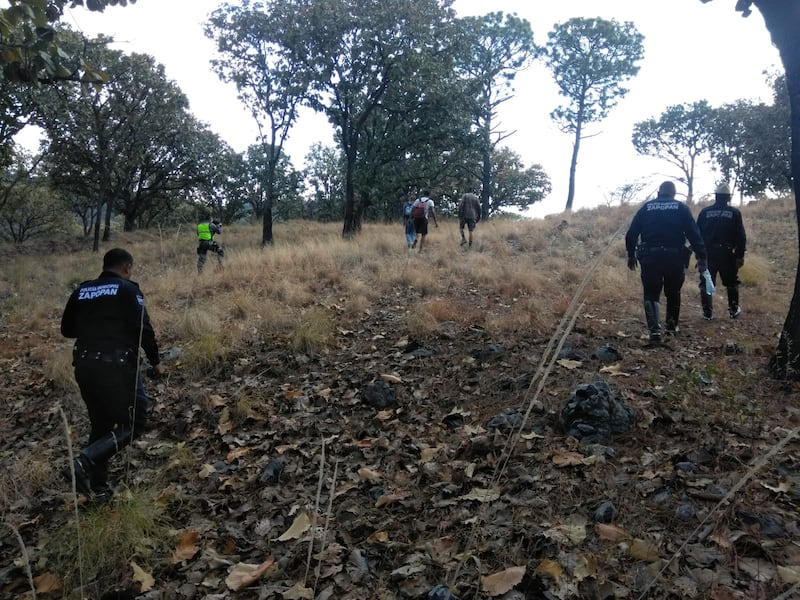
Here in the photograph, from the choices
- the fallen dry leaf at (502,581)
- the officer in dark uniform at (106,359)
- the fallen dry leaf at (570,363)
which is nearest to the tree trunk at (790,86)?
the fallen dry leaf at (570,363)

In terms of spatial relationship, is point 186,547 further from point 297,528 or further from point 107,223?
point 107,223

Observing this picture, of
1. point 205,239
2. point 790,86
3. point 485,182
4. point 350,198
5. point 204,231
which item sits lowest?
point 205,239

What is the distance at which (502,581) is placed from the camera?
2.60 meters

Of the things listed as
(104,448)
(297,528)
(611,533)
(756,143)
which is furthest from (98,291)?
(756,143)

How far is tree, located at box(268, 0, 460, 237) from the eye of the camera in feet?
54.2

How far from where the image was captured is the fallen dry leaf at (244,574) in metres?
2.88

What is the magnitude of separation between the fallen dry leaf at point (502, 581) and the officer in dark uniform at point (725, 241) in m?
5.96

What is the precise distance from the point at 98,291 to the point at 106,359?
1.77ft

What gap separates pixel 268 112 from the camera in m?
19.2

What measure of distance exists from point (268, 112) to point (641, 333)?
17.0 m

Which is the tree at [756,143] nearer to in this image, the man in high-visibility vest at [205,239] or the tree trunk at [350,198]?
the tree trunk at [350,198]

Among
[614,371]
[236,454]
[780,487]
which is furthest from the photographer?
[614,371]

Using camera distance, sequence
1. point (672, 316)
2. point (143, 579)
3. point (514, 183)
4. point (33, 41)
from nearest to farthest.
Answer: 1. point (143, 579)
2. point (33, 41)
3. point (672, 316)
4. point (514, 183)

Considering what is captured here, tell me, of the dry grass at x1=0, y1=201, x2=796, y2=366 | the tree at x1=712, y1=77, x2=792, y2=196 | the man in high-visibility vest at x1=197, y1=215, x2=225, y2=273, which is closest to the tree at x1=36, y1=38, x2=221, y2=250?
the dry grass at x1=0, y1=201, x2=796, y2=366
